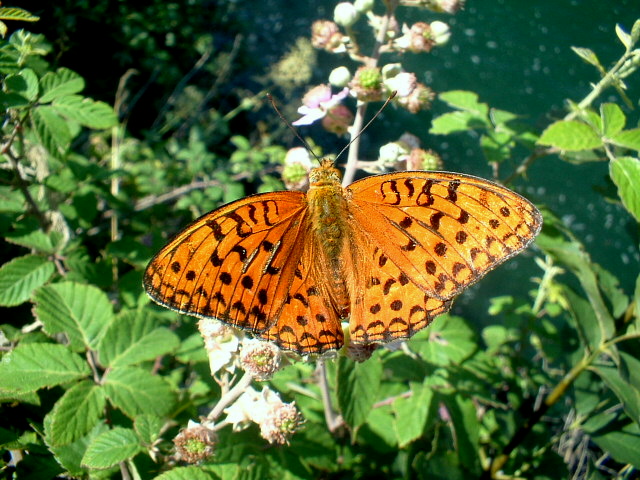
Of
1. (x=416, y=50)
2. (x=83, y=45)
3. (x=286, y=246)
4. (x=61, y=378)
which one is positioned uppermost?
(x=416, y=50)

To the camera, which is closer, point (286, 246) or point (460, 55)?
point (286, 246)

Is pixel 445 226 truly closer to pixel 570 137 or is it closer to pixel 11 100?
pixel 570 137

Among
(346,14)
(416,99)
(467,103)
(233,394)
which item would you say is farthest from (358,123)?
(233,394)

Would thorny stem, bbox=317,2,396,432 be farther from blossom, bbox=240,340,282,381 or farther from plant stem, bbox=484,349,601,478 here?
plant stem, bbox=484,349,601,478

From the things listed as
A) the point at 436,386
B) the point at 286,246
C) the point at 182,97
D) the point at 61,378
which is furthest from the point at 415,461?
the point at 182,97

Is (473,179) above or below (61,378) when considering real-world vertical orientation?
above

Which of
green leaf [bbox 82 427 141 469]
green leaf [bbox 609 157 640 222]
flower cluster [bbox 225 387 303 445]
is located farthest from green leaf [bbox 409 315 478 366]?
green leaf [bbox 82 427 141 469]

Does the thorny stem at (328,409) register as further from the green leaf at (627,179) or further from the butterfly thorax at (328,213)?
the green leaf at (627,179)

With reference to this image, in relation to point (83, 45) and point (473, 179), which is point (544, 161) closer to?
point (473, 179)
